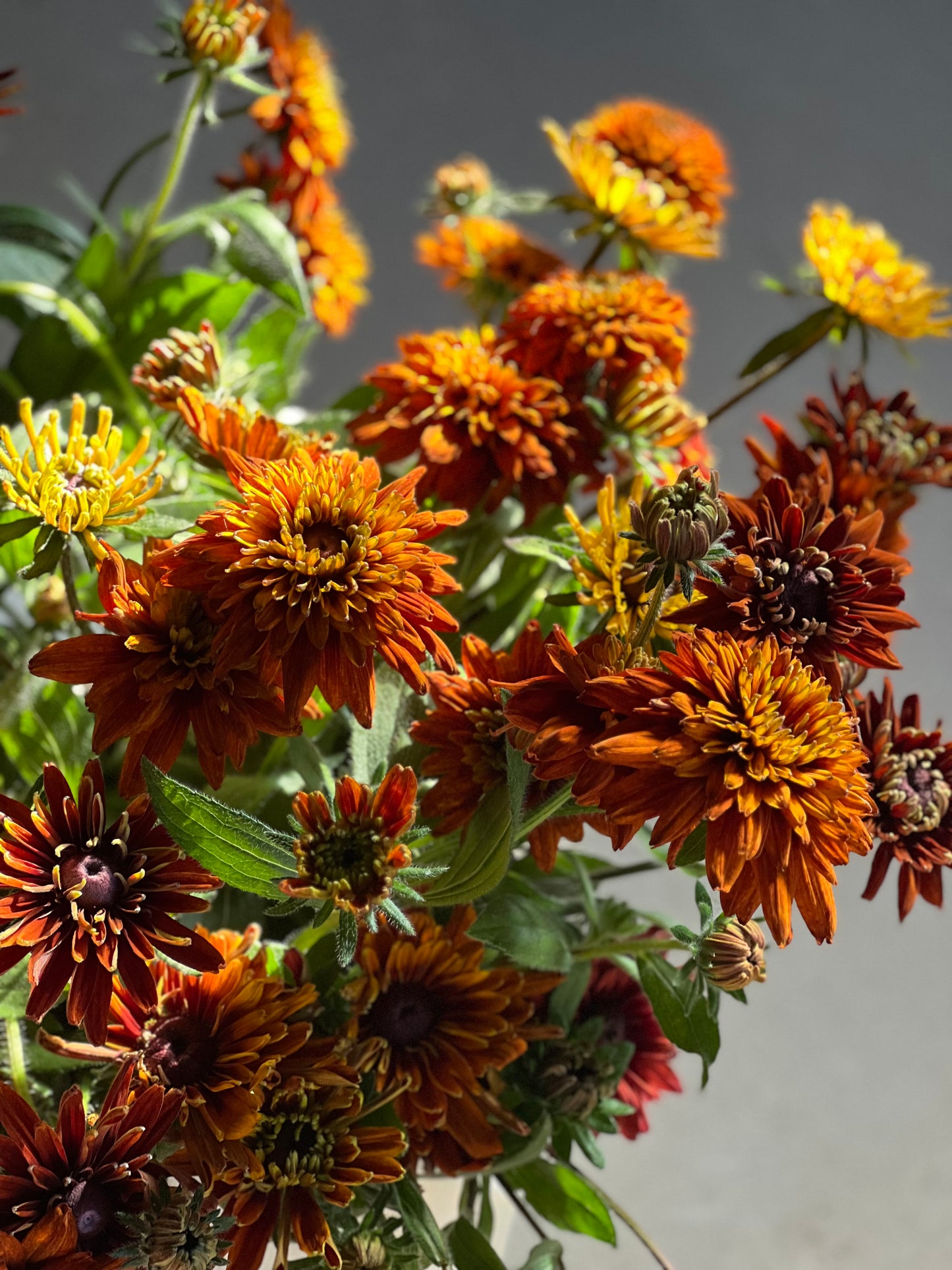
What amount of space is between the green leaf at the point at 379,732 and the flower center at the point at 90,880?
73 millimetres

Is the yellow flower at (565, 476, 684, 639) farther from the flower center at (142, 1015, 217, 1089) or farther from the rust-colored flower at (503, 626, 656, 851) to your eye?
the flower center at (142, 1015, 217, 1089)

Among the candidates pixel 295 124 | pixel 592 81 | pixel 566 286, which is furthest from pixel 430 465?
pixel 592 81

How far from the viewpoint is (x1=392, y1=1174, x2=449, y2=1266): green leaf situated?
13.6 inches

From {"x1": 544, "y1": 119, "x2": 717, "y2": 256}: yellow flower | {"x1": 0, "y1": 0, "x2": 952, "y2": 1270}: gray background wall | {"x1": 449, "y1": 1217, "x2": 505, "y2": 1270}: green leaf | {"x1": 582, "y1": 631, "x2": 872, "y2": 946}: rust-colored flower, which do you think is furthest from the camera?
{"x1": 0, "y1": 0, "x2": 952, "y2": 1270}: gray background wall

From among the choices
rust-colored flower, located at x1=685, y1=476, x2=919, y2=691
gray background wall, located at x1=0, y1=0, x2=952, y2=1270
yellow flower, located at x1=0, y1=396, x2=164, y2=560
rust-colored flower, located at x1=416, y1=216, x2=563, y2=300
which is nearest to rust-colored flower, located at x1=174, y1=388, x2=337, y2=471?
yellow flower, located at x1=0, y1=396, x2=164, y2=560

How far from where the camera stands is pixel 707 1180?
2.93 ft

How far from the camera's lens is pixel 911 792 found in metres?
0.34

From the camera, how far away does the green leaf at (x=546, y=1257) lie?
40cm

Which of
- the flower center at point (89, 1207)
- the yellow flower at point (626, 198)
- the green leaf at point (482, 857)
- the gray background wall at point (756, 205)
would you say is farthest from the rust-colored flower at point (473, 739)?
the gray background wall at point (756, 205)

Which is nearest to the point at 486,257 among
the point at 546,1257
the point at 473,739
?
the point at 473,739

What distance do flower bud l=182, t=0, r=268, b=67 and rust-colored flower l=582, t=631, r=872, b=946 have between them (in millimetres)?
294

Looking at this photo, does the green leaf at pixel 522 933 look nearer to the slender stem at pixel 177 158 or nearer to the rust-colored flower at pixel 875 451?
the rust-colored flower at pixel 875 451

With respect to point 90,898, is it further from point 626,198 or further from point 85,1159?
point 626,198

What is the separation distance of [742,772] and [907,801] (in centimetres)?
9
